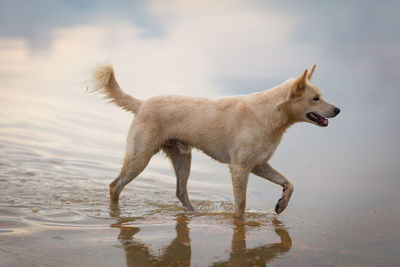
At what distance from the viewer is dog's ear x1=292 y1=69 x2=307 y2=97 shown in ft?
18.4

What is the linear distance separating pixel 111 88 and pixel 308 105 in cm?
297

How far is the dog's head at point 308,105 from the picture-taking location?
18.8ft

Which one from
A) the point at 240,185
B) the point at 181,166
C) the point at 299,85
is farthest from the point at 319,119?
the point at 181,166

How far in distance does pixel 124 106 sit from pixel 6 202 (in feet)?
7.63

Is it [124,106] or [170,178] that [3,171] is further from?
[124,106]

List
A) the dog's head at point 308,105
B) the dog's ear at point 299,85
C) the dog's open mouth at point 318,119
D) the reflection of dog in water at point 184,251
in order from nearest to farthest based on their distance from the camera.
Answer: the reflection of dog in water at point 184,251, the dog's ear at point 299,85, the dog's head at point 308,105, the dog's open mouth at point 318,119

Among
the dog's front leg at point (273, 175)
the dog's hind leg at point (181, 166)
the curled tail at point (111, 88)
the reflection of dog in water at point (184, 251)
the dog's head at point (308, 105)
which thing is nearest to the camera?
the reflection of dog in water at point (184, 251)

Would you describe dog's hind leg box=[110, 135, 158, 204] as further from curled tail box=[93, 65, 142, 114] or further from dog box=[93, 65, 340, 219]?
curled tail box=[93, 65, 142, 114]

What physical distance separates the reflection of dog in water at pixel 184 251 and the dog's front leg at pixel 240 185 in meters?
0.84

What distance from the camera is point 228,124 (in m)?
6.05

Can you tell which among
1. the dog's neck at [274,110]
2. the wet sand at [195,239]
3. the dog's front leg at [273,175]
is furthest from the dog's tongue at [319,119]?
the wet sand at [195,239]

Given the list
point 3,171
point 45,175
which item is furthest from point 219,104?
point 3,171

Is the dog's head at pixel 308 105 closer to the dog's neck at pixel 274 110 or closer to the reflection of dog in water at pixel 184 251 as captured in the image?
the dog's neck at pixel 274 110

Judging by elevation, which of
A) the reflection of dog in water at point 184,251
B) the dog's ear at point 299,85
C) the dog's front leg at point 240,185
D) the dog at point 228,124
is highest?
the dog's ear at point 299,85
